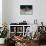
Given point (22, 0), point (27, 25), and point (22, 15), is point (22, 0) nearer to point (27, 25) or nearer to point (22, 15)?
point (22, 15)

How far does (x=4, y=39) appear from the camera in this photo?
12.6 feet

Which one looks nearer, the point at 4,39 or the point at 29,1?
the point at 4,39

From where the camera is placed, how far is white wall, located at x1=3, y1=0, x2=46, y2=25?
6418 millimetres

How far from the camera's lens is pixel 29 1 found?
21.1 ft

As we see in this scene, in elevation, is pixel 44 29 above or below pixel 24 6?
below

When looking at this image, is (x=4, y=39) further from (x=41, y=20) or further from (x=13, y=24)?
(x=41, y=20)

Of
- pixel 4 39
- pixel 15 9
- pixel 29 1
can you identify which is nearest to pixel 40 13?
pixel 29 1

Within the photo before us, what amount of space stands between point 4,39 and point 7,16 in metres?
2.69

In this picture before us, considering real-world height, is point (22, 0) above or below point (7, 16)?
above

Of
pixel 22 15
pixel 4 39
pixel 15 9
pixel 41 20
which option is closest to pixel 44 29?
pixel 41 20

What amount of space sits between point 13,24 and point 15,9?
746mm

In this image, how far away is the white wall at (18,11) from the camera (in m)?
6.42

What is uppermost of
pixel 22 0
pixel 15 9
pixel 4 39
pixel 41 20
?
pixel 22 0

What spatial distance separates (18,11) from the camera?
6449 millimetres
